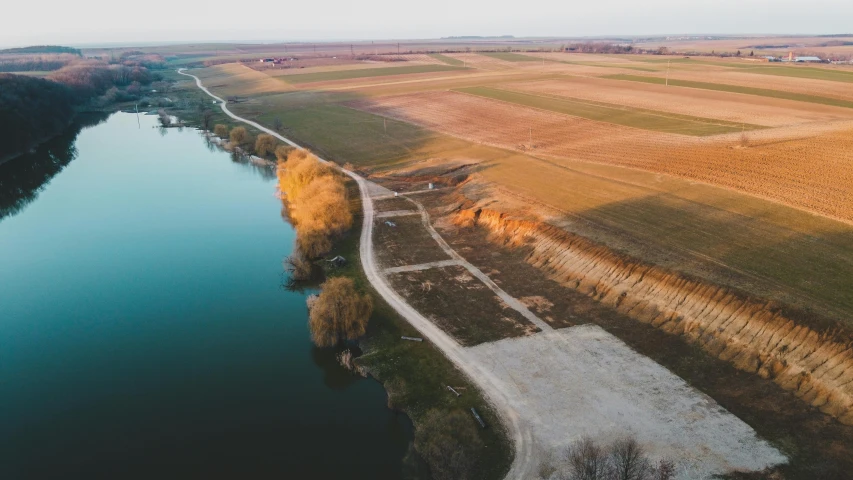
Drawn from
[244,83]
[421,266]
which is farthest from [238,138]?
[244,83]

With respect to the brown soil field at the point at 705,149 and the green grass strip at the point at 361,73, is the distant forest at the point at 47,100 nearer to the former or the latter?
the green grass strip at the point at 361,73

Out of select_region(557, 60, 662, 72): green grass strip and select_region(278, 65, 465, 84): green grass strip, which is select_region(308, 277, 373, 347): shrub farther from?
select_region(557, 60, 662, 72): green grass strip

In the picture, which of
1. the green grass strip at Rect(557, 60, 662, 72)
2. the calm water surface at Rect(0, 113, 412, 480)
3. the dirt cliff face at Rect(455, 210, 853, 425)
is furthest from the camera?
the green grass strip at Rect(557, 60, 662, 72)

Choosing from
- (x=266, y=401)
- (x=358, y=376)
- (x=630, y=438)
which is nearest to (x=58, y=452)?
(x=266, y=401)

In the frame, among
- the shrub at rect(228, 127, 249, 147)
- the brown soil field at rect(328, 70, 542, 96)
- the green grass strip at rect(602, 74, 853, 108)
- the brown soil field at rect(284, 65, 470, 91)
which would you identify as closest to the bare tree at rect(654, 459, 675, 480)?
the shrub at rect(228, 127, 249, 147)

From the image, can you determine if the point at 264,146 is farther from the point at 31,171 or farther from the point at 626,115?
the point at 626,115

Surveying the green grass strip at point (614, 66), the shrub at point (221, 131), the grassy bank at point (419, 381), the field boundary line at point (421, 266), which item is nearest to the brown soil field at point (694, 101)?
the green grass strip at point (614, 66)
